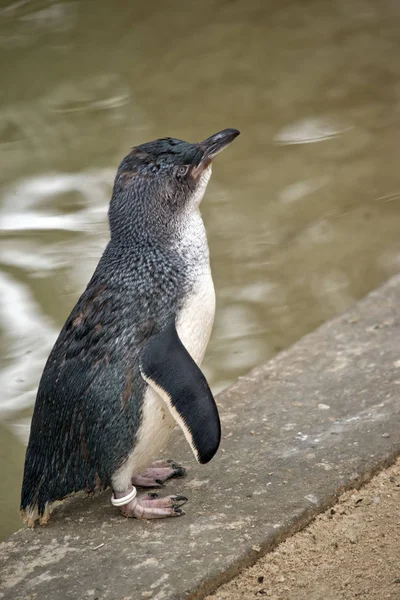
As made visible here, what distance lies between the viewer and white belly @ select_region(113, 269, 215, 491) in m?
2.23

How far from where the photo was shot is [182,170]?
91.8 inches

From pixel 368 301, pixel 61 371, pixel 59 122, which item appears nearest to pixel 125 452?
pixel 61 371

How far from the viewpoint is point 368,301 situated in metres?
3.46

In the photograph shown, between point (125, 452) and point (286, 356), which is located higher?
point (125, 452)

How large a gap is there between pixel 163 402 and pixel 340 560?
0.55 metres

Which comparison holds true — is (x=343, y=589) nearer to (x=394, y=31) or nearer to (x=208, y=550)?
(x=208, y=550)

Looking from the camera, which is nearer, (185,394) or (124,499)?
(185,394)

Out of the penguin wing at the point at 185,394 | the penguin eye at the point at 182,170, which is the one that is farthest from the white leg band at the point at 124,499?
the penguin eye at the point at 182,170

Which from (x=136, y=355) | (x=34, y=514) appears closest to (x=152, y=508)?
(x=34, y=514)

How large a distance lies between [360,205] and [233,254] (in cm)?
73

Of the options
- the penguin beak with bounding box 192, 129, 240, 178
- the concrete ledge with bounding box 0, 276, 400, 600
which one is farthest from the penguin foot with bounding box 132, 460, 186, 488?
the penguin beak with bounding box 192, 129, 240, 178

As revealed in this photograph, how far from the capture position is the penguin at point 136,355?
7.17 feet

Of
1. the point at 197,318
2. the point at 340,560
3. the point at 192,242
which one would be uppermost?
the point at 192,242

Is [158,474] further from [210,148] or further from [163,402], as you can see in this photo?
[210,148]
